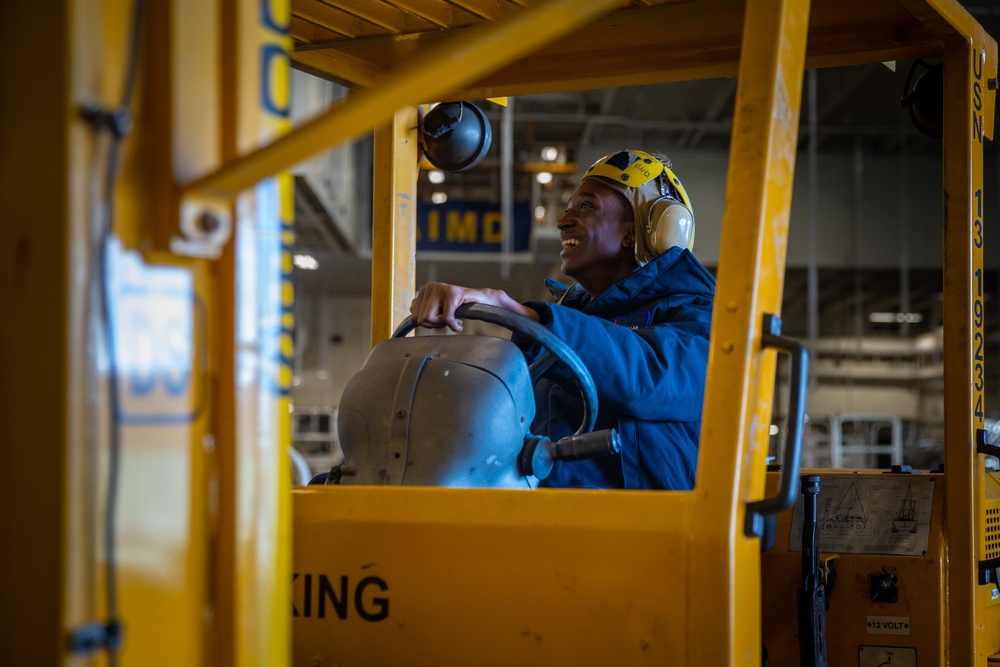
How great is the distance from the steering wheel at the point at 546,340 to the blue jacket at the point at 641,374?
0.02m

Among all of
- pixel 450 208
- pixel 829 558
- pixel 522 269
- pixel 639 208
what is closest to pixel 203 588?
pixel 829 558

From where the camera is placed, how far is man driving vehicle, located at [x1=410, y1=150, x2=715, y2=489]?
96.3 inches

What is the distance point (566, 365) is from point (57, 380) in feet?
5.03

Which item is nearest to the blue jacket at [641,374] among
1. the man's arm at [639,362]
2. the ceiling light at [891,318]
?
the man's arm at [639,362]

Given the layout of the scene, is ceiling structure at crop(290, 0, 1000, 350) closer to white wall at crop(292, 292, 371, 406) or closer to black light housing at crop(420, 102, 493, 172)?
black light housing at crop(420, 102, 493, 172)

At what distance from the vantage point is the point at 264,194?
126 cm

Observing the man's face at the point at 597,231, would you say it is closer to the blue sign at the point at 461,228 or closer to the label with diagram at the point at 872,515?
the label with diagram at the point at 872,515

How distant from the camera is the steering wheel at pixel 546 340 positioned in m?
2.38

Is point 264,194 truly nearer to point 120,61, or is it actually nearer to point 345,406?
point 120,61

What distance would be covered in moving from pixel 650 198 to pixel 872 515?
1.28 metres

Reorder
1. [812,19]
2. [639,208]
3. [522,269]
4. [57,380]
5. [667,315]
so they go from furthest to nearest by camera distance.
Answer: [522,269]
[639,208]
[667,315]
[812,19]
[57,380]

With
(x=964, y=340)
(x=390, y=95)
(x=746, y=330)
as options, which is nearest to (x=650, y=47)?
(x=964, y=340)

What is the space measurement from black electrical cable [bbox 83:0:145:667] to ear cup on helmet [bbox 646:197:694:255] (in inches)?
95.2

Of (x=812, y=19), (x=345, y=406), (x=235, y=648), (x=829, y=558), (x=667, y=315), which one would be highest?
(x=812, y=19)
